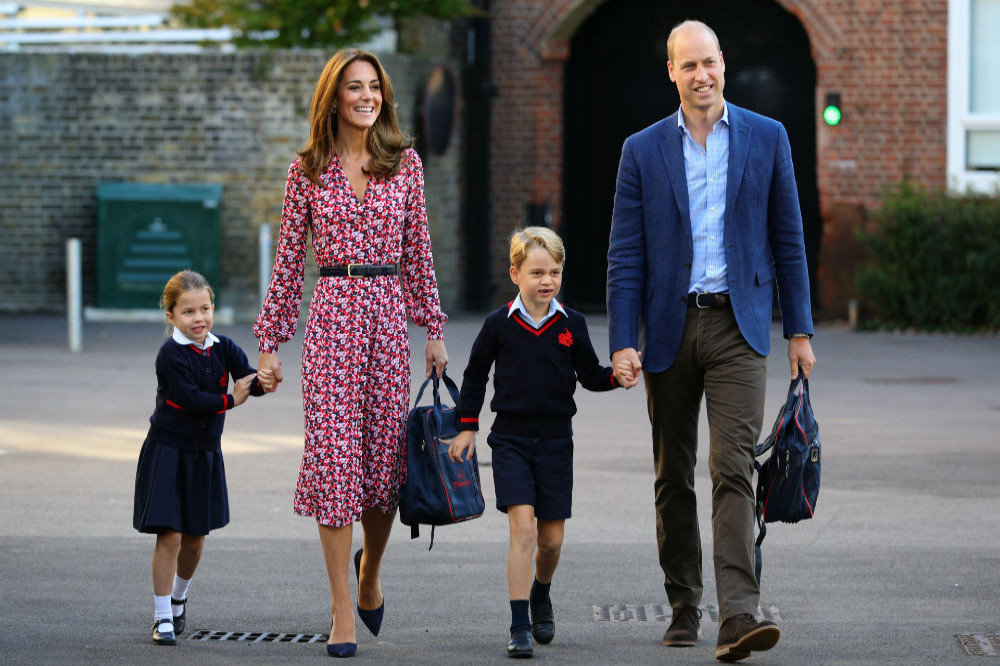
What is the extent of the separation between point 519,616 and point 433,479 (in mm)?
546

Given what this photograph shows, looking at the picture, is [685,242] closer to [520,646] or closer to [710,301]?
[710,301]

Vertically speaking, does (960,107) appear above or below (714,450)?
above

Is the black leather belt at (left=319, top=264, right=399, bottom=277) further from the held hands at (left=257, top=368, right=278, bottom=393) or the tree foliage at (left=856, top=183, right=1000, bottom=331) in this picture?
the tree foliage at (left=856, top=183, right=1000, bottom=331)

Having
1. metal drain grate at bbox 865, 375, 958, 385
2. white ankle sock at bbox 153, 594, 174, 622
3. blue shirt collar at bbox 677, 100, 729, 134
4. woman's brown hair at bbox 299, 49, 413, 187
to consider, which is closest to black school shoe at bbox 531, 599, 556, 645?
white ankle sock at bbox 153, 594, 174, 622

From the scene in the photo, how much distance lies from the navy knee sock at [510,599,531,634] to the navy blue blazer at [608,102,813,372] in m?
0.90

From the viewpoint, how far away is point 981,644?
5.40 meters

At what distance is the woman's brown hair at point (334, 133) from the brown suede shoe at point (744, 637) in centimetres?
190

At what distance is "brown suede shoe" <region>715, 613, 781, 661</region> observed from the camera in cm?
500

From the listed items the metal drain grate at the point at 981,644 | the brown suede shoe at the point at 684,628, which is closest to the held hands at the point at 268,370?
the brown suede shoe at the point at 684,628

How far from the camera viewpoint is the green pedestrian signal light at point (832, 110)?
58.9ft

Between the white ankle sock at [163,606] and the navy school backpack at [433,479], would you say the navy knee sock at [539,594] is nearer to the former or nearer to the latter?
the navy school backpack at [433,479]

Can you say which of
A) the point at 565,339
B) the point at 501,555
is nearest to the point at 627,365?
the point at 565,339

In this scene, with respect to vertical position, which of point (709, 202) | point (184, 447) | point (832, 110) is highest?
point (832, 110)

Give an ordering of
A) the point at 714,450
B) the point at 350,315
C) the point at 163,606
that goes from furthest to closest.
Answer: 1. the point at 163,606
2. the point at 350,315
3. the point at 714,450
